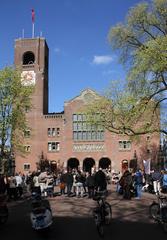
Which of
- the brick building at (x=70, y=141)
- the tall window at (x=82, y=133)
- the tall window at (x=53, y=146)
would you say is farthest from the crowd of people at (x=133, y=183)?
the tall window at (x=53, y=146)

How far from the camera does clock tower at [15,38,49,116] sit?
230 ft

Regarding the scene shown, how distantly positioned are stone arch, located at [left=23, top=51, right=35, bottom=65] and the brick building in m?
2.90

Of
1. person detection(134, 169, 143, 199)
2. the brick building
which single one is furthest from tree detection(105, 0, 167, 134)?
the brick building

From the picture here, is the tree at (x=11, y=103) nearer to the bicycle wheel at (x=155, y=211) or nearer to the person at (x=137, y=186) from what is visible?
the person at (x=137, y=186)

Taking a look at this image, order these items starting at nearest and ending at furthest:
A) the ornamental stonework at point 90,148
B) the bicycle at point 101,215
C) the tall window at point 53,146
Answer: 1. the bicycle at point 101,215
2. the ornamental stonework at point 90,148
3. the tall window at point 53,146

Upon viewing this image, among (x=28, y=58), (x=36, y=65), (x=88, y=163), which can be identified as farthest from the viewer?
(x=28, y=58)

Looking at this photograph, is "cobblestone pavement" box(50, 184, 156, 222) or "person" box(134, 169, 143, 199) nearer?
"cobblestone pavement" box(50, 184, 156, 222)

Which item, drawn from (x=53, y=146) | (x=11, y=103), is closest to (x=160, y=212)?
(x=11, y=103)

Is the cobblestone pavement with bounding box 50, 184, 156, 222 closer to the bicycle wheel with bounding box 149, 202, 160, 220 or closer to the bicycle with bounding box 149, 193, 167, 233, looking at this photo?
the bicycle wheel with bounding box 149, 202, 160, 220

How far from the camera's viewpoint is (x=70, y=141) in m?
67.1

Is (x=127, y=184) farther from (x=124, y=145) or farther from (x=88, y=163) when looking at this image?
(x=88, y=163)

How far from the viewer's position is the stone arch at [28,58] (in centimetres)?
7275

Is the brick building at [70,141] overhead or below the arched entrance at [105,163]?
overhead

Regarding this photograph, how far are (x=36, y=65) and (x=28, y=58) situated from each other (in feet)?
13.2
